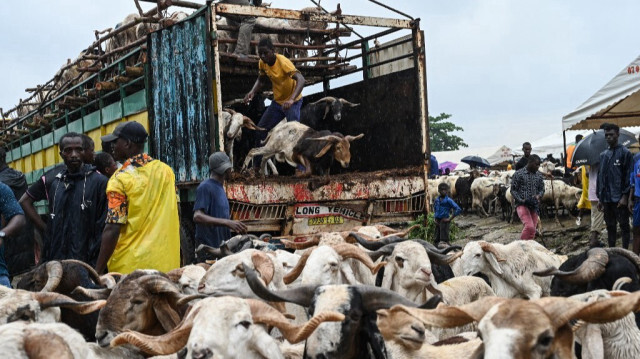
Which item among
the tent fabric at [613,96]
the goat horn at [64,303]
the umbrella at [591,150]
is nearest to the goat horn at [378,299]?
the goat horn at [64,303]

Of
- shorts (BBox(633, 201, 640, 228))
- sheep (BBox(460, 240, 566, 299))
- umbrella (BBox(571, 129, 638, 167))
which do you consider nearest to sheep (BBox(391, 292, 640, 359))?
sheep (BBox(460, 240, 566, 299))

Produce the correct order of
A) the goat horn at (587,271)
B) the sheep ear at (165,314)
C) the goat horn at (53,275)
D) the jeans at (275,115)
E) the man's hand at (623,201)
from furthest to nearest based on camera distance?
1. the jeans at (275,115)
2. the man's hand at (623,201)
3. the goat horn at (53,275)
4. the goat horn at (587,271)
5. the sheep ear at (165,314)

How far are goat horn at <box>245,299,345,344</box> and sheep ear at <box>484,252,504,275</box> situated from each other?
422 centimetres

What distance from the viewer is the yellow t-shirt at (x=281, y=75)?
10.3m

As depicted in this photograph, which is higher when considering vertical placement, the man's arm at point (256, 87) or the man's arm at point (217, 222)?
the man's arm at point (256, 87)

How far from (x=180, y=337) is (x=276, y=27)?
28.3 ft

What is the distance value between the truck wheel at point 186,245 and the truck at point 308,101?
0.07 feet

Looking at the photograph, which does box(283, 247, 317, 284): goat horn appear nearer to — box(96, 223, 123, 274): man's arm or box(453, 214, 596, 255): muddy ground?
box(96, 223, 123, 274): man's arm

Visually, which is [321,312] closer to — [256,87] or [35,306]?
[35,306]

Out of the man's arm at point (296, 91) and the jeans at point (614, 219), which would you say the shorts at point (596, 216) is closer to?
the jeans at point (614, 219)

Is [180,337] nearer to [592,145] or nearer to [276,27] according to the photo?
[276,27]

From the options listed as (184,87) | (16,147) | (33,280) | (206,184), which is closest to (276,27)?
(184,87)

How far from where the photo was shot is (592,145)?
45.6 feet

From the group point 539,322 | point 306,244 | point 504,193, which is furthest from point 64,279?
point 504,193
